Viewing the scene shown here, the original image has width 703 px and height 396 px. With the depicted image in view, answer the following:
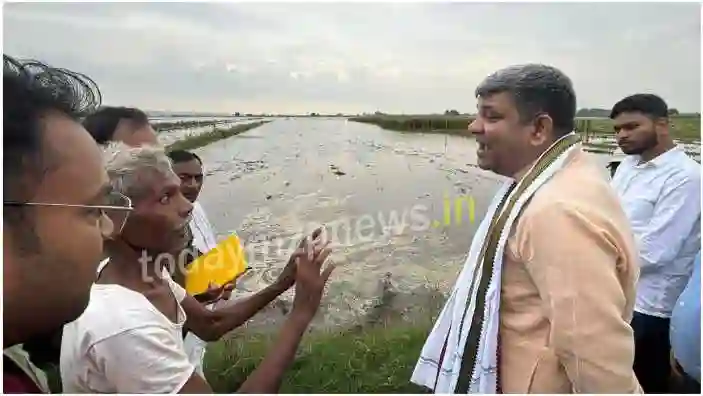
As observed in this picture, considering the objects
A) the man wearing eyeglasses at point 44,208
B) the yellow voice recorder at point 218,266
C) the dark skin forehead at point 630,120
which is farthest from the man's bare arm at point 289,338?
the dark skin forehead at point 630,120

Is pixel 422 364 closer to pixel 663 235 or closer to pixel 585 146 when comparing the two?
pixel 585 146

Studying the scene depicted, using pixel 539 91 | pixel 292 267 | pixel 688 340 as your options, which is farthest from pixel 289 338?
pixel 688 340

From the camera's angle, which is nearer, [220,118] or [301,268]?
[301,268]

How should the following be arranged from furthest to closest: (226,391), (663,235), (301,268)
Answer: (663,235) → (226,391) → (301,268)

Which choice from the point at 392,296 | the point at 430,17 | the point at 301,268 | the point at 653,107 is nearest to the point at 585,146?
the point at 653,107

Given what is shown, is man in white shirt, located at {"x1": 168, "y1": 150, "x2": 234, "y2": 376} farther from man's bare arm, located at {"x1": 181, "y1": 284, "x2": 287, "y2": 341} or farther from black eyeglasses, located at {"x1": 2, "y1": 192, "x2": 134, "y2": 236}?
black eyeglasses, located at {"x1": 2, "y1": 192, "x2": 134, "y2": 236}

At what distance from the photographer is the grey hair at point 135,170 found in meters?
1.26

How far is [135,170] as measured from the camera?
4.21 ft

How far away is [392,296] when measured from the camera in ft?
5.57

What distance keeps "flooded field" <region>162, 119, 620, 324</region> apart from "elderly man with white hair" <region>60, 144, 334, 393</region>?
0.31 feet

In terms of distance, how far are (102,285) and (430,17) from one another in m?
Answer: 0.92

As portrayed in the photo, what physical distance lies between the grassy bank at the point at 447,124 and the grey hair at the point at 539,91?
16 centimetres

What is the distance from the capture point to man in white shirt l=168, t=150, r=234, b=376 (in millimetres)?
Result: 1623

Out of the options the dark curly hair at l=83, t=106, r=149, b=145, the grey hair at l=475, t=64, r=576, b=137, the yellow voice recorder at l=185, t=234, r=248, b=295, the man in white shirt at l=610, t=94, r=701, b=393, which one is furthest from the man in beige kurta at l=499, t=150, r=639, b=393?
the dark curly hair at l=83, t=106, r=149, b=145
